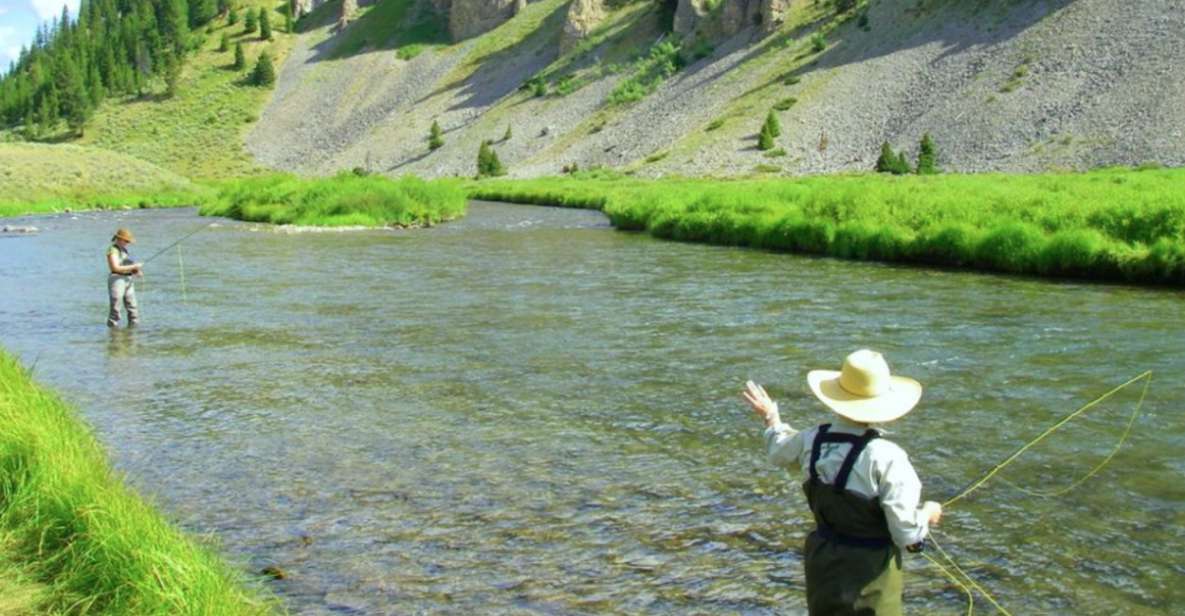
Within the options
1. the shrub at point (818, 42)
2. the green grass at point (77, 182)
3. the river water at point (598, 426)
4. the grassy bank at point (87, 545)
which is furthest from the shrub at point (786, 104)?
the grassy bank at point (87, 545)

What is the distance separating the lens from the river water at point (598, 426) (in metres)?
8.57

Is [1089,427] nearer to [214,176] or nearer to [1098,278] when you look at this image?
[1098,278]

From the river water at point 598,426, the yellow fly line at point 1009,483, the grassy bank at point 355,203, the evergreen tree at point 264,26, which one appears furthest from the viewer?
the evergreen tree at point 264,26

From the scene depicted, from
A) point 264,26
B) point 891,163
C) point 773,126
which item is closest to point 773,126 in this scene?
point 773,126

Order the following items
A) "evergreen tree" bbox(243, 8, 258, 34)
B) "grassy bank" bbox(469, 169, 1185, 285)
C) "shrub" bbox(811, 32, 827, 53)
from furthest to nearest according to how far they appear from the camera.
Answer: "evergreen tree" bbox(243, 8, 258, 34) < "shrub" bbox(811, 32, 827, 53) < "grassy bank" bbox(469, 169, 1185, 285)

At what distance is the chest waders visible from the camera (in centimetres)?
573

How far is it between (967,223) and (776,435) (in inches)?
1063

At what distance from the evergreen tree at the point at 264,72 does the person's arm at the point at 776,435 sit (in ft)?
561

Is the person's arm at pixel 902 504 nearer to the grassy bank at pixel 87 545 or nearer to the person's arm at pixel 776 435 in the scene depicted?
the person's arm at pixel 776 435

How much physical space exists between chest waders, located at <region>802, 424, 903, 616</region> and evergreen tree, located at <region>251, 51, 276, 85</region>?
562 feet

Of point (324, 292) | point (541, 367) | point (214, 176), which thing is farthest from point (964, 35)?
point (214, 176)

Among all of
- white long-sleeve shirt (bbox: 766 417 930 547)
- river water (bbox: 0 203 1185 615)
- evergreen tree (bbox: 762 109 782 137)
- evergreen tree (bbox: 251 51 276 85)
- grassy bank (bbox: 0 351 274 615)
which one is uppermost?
evergreen tree (bbox: 251 51 276 85)

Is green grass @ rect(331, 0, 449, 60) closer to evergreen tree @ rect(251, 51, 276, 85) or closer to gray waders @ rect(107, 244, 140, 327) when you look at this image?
evergreen tree @ rect(251, 51, 276, 85)

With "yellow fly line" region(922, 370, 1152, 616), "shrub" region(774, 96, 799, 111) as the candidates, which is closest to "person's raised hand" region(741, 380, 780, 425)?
"yellow fly line" region(922, 370, 1152, 616)
